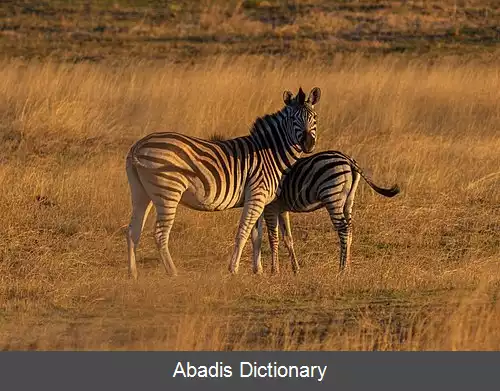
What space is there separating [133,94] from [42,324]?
10098 millimetres

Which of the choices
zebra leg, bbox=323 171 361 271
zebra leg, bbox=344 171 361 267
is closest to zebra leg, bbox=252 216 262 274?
zebra leg, bbox=323 171 361 271

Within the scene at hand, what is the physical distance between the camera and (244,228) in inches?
397

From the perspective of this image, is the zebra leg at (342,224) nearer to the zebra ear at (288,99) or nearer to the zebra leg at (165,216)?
the zebra ear at (288,99)

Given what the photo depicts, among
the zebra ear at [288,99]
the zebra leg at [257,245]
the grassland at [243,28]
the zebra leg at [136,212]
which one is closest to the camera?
the zebra leg at [136,212]

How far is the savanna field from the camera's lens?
27.3 ft

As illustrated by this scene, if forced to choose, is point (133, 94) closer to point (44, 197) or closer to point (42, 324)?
point (44, 197)

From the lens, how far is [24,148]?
15672 millimetres

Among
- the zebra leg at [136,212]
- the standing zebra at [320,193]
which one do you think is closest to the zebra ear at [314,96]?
the standing zebra at [320,193]

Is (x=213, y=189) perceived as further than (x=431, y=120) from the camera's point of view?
No

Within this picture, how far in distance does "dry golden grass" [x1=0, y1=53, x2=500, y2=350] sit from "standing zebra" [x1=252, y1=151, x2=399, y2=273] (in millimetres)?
293

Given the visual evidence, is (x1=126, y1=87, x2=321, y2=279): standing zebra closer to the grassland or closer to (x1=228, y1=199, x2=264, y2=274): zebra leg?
(x1=228, y1=199, x2=264, y2=274): zebra leg

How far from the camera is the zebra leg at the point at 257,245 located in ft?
33.9

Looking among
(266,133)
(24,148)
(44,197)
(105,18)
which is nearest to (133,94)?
(24,148)
